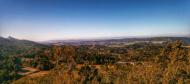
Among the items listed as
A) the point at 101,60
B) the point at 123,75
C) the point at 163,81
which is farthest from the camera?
the point at 101,60

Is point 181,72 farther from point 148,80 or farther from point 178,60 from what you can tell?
point 148,80

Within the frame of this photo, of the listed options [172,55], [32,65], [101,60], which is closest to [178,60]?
[172,55]

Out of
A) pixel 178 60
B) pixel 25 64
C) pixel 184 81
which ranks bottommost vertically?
pixel 25 64

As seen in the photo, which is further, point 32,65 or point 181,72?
point 32,65

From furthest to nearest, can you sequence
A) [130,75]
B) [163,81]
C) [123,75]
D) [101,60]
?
1. [101,60]
2. [123,75]
3. [130,75]
4. [163,81]

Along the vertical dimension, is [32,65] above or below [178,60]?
below

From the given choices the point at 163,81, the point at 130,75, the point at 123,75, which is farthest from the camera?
the point at 123,75

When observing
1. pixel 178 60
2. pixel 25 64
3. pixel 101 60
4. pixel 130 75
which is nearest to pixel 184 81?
pixel 178 60

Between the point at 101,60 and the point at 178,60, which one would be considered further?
the point at 101,60

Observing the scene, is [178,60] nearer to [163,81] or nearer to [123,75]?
[163,81]
